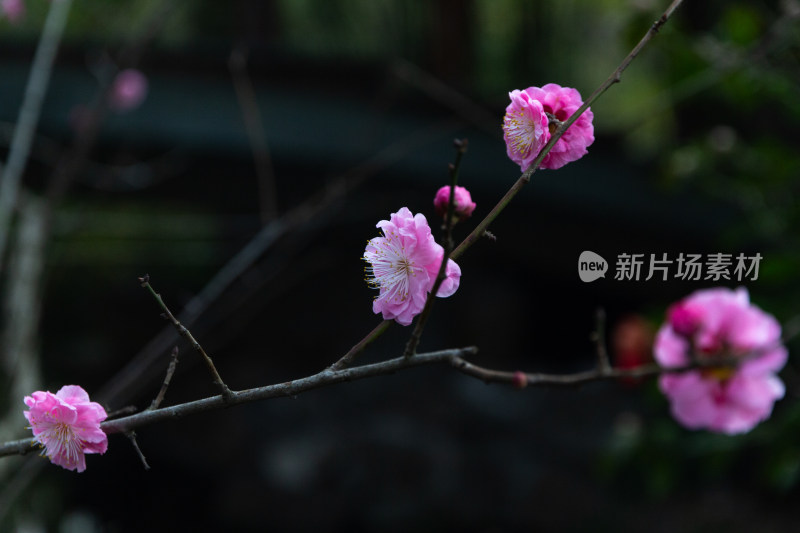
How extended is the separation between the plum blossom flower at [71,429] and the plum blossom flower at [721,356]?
0.50 m

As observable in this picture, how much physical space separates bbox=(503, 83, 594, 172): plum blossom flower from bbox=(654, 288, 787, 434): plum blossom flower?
0.36 metres

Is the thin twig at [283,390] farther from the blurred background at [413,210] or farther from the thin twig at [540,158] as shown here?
the blurred background at [413,210]

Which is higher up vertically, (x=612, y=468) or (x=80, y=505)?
(x=612, y=468)

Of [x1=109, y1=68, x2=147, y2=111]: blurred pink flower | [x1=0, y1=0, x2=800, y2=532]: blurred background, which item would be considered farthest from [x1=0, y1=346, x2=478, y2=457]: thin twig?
[x1=109, y1=68, x2=147, y2=111]: blurred pink flower

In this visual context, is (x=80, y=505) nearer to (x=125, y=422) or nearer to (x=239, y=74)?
(x=239, y=74)

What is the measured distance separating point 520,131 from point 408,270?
0.09 m

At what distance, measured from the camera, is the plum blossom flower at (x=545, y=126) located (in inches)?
12.8

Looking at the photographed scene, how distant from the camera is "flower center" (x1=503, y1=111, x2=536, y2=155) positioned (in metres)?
0.33

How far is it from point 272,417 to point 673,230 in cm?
135

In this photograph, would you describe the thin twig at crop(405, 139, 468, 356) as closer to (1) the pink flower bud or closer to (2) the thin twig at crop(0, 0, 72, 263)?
(1) the pink flower bud

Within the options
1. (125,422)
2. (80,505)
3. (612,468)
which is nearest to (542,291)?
(612,468)

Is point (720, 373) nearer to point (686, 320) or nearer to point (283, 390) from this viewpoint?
point (686, 320)

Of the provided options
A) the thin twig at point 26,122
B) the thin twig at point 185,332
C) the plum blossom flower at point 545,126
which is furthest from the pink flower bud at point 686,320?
the thin twig at point 26,122

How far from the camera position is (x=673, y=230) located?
1.71 m
